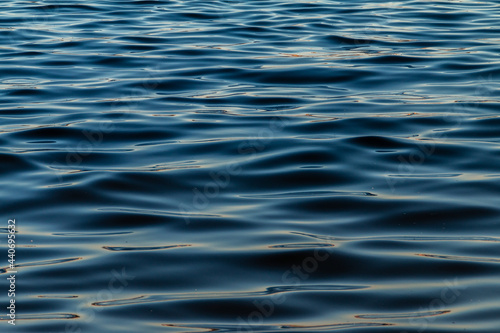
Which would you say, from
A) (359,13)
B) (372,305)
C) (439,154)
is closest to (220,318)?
(372,305)

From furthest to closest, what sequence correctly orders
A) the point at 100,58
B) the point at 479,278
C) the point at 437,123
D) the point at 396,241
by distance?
1. the point at 100,58
2. the point at 437,123
3. the point at 396,241
4. the point at 479,278

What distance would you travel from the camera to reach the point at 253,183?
486 centimetres

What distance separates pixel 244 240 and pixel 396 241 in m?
0.70

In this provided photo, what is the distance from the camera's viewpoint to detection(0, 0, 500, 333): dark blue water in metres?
3.44

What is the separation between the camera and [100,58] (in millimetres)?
8344

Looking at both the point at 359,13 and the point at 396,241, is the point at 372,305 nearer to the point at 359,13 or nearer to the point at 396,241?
the point at 396,241

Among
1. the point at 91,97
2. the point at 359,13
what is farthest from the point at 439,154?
the point at 359,13

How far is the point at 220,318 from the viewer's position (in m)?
3.33

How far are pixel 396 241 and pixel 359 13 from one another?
23.8 feet

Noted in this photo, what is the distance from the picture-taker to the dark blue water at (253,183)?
3.44 m

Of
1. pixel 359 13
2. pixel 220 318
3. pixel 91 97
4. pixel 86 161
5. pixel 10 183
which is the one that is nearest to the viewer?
pixel 220 318

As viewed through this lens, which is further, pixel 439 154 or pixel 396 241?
pixel 439 154

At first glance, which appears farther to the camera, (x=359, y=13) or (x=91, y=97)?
(x=359, y=13)

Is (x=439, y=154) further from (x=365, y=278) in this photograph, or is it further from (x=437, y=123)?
(x=365, y=278)
